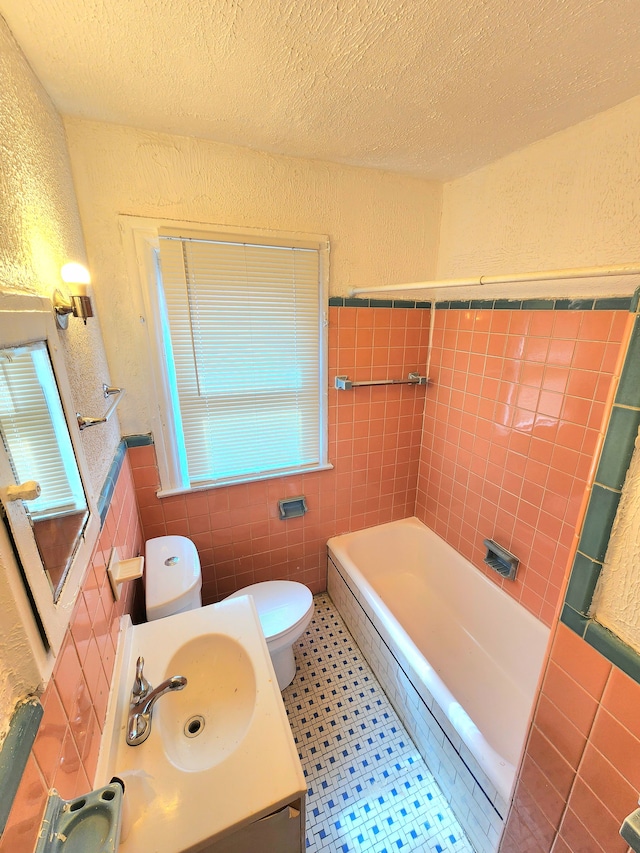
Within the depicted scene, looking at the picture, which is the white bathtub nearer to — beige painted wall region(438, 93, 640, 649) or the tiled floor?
the tiled floor

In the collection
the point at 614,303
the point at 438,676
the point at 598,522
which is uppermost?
the point at 614,303

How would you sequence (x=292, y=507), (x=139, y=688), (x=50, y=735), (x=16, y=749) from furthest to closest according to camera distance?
(x=292, y=507) → (x=139, y=688) → (x=50, y=735) → (x=16, y=749)

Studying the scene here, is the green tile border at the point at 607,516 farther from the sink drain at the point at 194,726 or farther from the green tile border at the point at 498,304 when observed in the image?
the sink drain at the point at 194,726

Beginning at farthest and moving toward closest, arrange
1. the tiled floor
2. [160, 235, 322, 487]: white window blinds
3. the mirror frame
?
1. [160, 235, 322, 487]: white window blinds
2. the tiled floor
3. the mirror frame

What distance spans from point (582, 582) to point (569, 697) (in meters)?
0.27

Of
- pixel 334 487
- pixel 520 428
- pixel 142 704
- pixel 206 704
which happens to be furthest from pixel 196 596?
pixel 520 428

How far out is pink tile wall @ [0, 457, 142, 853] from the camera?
1.62 feet

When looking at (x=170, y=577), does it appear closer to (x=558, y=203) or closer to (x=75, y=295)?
(x=75, y=295)

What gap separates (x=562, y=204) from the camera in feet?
4.22

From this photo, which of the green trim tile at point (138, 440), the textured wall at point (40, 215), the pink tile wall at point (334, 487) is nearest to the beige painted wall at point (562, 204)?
the pink tile wall at point (334, 487)

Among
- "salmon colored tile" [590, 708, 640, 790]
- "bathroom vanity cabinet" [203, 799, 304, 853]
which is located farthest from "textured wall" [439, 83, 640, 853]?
"bathroom vanity cabinet" [203, 799, 304, 853]

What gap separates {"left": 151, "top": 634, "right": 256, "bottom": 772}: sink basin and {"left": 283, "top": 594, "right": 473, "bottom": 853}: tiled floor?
660 millimetres

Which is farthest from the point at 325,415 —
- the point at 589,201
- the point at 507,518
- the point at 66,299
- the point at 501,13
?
the point at 501,13

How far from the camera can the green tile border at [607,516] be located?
59cm
